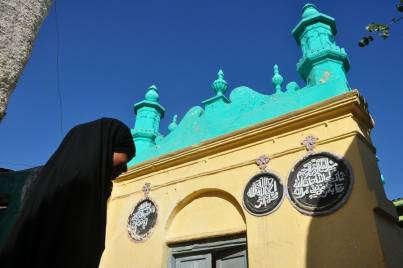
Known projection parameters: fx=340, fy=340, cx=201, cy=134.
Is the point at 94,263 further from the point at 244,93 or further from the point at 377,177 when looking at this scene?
the point at 244,93

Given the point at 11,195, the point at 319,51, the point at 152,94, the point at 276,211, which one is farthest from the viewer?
the point at 152,94

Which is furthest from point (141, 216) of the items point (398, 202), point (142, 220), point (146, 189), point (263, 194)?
point (398, 202)

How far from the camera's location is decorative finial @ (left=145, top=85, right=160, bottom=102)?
27.6 feet

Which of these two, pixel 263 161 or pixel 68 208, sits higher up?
pixel 263 161

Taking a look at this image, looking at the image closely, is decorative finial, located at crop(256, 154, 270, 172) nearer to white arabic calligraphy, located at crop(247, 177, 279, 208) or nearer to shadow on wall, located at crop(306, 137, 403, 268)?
white arabic calligraphy, located at crop(247, 177, 279, 208)

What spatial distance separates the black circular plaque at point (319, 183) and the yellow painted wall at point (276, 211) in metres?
0.09

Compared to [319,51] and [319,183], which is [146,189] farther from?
[319,51]

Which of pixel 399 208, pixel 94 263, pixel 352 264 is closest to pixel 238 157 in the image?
pixel 352 264

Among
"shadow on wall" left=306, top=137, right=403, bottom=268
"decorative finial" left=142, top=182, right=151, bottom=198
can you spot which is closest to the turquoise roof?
"decorative finial" left=142, top=182, right=151, bottom=198

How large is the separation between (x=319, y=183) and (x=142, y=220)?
10.8 ft

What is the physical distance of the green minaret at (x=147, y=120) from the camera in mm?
7801

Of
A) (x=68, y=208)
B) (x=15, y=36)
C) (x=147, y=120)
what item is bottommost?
(x=68, y=208)

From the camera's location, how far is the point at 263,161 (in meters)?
5.19

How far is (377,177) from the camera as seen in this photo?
15.0ft
